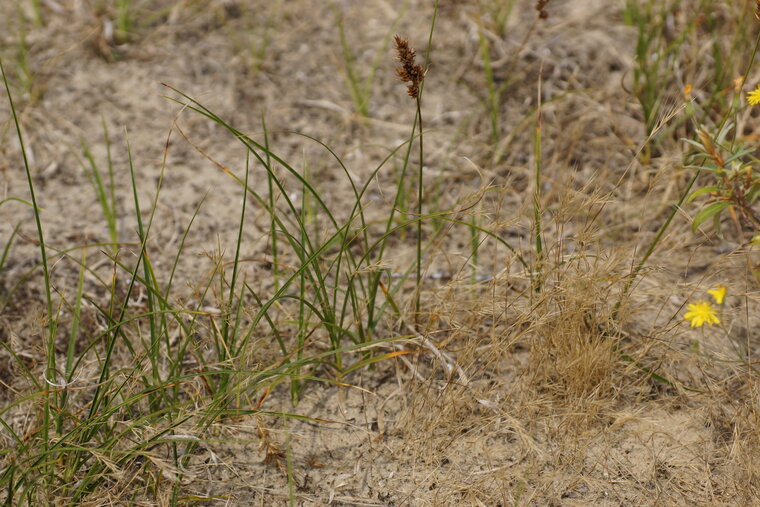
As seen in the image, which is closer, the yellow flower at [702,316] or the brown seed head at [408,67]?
the brown seed head at [408,67]

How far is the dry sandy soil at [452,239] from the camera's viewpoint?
5.73ft

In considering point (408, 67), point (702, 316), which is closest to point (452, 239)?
point (702, 316)

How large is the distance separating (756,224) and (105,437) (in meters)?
1.61

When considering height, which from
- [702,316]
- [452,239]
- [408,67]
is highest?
[408,67]

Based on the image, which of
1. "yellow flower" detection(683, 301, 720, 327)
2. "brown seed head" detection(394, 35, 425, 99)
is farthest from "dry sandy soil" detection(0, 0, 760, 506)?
"brown seed head" detection(394, 35, 425, 99)

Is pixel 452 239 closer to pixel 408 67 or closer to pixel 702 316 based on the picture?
pixel 702 316

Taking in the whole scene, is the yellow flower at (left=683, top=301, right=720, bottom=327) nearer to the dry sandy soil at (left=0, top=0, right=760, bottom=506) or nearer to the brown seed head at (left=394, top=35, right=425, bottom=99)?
the dry sandy soil at (left=0, top=0, right=760, bottom=506)

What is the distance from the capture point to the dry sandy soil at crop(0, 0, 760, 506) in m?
1.75

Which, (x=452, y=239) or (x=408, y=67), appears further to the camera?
(x=452, y=239)

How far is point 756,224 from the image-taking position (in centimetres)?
177

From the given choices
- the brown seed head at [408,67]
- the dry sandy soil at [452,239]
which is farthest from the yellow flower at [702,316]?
the brown seed head at [408,67]

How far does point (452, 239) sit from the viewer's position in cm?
241

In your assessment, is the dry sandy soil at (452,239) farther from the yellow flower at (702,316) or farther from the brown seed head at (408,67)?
the brown seed head at (408,67)

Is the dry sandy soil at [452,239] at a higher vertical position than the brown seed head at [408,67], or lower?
lower
